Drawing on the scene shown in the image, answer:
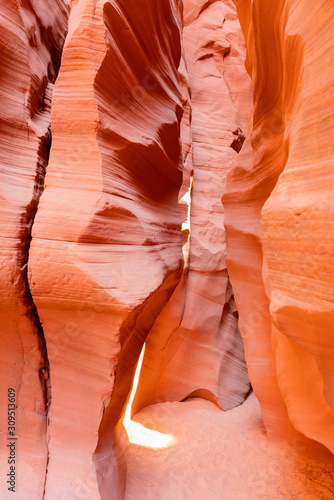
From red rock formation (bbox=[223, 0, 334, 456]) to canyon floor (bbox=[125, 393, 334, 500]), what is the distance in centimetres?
31

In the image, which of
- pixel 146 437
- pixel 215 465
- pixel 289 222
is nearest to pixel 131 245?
pixel 289 222

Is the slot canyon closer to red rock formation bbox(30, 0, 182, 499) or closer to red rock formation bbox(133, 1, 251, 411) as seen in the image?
red rock formation bbox(30, 0, 182, 499)

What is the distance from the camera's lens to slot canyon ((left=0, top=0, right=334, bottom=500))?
1.94 metres

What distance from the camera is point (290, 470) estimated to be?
12.5 ft

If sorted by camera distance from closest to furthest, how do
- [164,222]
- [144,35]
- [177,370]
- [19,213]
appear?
[19,213] < [144,35] < [164,222] < [177,370]

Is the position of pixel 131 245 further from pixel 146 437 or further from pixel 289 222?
pixel 146 437

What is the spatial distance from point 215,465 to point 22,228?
3.52 m

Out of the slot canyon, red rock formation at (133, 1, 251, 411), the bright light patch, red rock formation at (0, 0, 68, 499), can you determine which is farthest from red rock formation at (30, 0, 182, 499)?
red rock formation at (133, 1, 251, 411)

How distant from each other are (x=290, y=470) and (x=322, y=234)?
3.49 metres

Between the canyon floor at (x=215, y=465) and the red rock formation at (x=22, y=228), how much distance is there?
125 centimetres

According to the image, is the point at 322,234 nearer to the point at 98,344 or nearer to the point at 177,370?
the point at 98,344

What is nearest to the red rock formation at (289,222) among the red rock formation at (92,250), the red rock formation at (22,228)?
the red rock formation at (92,250)

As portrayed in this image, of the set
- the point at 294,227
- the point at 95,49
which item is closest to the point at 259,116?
the point at 95,49

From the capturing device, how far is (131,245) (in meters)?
3.15
